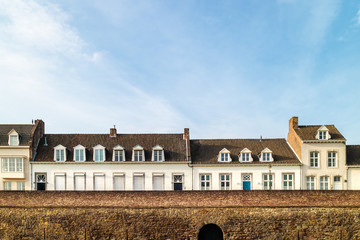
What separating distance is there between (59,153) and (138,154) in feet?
23.3

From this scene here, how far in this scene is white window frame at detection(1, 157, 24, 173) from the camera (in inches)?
1009

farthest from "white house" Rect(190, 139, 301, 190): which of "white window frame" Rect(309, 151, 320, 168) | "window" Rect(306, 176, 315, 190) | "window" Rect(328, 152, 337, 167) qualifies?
"window" Rect(328, 152, 337, 167)

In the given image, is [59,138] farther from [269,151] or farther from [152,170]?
[269,151]

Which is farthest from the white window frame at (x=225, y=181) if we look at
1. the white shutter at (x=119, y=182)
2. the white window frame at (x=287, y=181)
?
the white shutter at (x=119, y=182)

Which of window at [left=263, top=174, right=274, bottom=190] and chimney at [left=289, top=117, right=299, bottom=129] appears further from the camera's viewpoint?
chimney at [left=289, top=117, right=299, bottom=129]

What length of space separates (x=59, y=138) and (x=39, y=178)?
13.9 ft

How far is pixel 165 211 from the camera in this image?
1891 cm

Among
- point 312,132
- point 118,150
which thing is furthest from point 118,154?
point 312,132

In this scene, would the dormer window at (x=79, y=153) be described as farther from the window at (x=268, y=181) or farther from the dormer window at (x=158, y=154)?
the window at (x=268, y=181)

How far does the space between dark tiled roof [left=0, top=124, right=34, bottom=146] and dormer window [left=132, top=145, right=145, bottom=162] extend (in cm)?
958

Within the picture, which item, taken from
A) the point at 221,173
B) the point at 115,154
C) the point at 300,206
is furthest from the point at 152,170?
the point at 300,206

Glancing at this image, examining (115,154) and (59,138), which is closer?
(115,154)

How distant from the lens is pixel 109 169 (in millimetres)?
25984

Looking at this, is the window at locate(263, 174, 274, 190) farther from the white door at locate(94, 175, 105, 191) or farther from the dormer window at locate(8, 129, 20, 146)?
the dormer window at locate(8, 129, 20, 146)
